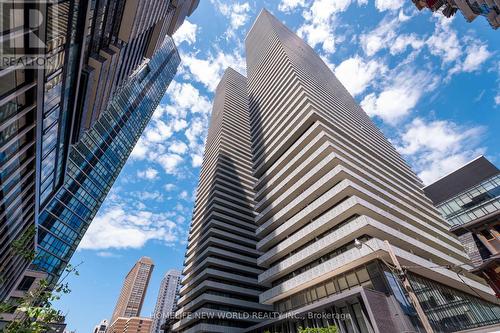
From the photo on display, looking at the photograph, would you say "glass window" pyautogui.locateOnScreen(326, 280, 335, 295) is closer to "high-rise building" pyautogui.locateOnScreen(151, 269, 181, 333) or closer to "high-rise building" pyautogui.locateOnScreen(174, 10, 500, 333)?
"high-rise building" pyautogui.locateOnScreen(174, 10, 500, 333)

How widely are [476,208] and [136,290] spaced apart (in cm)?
17969

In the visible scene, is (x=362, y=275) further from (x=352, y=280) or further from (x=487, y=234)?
(x=487, y=234)

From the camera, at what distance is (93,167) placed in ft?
213

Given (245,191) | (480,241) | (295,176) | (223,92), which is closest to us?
(480,241)

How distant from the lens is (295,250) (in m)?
29.7

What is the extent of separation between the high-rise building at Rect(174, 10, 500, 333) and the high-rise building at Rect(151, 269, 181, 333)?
118412mm

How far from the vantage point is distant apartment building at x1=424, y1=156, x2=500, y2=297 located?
1961cm

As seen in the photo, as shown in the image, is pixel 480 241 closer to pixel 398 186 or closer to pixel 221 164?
pixel 398 186

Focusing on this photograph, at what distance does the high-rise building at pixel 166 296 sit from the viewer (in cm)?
14145

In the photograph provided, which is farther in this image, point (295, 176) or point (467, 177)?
point (295, 176)

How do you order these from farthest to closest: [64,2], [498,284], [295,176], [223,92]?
[223,92]
[295,176]
[498,284]
[64,2]

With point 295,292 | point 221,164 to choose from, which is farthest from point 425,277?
point 221,164

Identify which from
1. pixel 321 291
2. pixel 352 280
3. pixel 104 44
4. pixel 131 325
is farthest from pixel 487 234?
pixel 131 325

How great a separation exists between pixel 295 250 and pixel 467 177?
2187 centimetres
